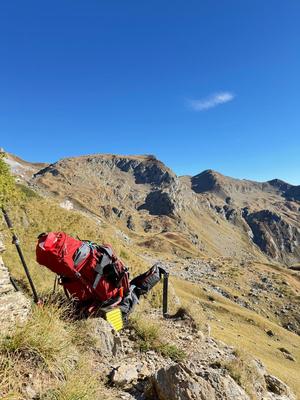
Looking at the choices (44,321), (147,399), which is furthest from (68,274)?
(147,399)

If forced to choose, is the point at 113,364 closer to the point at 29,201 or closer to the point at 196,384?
the point at 196,384

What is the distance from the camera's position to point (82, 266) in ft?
30.8

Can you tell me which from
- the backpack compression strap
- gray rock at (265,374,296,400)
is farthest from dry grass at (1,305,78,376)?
gray rock at (265,374,296,400)

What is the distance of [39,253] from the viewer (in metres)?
9.01

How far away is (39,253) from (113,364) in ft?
10.7

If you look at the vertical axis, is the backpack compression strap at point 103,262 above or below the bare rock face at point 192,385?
above

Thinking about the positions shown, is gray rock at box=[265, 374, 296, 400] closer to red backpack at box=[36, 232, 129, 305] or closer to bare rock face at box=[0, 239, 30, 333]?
red backpack at box=[36, 232, 129, 305]

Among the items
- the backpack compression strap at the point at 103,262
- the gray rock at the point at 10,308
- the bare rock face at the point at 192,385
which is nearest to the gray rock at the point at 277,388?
the bare rock face at the point at 192,385

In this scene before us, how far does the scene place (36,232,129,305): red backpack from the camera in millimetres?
9023

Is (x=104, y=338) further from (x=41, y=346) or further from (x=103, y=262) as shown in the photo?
(x=41, y=346)

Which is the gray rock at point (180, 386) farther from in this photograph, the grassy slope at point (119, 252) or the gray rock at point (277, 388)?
the gray rock at point (277, 388)

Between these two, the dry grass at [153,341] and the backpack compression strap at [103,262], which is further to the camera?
the backpack compression strap at [103,262]

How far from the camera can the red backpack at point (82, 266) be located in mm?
9023

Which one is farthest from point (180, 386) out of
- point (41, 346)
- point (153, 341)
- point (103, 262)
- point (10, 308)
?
point (103, 262)
